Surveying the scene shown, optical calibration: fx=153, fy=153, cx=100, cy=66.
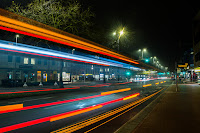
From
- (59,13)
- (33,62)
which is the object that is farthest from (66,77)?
(59,13)

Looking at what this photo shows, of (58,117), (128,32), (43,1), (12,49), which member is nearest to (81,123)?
(58,117)

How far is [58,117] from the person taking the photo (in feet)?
23.9

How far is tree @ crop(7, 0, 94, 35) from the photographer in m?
14.2

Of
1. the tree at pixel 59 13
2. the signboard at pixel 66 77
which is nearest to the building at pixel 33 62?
the signboard at pixel 66 77

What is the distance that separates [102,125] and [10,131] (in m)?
3.39

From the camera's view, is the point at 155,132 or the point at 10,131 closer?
the point at 155,132

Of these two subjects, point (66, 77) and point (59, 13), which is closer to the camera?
point (59, 13)

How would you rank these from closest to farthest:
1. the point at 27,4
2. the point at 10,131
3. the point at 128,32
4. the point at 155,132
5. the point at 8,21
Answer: the point at 155,132 → the point at 10,131 → the point at 8,21 → the point at 27,4 → the point at 128,32

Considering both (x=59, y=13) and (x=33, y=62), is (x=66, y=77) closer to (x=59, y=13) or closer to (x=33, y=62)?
(x=33, y=62)

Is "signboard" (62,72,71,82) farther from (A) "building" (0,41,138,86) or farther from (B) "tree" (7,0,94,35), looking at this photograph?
(B) "tree" (7,0,94,35)

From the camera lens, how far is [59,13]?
1519cm

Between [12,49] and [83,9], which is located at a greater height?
[83,9]

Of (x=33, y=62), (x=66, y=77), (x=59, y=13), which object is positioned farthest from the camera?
(x=66, y=77)

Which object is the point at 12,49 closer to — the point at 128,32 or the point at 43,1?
the point at 43,1
